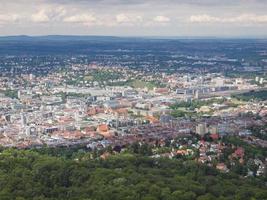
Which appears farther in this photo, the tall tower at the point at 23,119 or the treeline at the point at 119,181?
the tall tower at the point at 23,119

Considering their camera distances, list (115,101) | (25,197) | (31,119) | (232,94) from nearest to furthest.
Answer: (25,197), (31,119), (115,101), (232,94)

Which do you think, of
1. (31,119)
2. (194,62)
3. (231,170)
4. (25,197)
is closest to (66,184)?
(25,197)

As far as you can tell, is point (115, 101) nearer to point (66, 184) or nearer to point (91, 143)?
point (91, 143)

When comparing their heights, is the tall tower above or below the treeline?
below

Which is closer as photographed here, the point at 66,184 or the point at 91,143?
the point at 66,184

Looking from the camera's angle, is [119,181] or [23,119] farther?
[23,119]

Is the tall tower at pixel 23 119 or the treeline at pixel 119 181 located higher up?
the treeline at pixel 119 181

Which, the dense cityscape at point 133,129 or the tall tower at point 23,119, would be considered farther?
the tall tower at point 23,119

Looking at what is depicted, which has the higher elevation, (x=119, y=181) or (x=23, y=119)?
(x=119, y=181)
